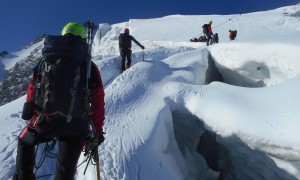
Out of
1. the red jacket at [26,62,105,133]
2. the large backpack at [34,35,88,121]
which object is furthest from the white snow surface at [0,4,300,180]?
the large backpack at [34,35,88,121]

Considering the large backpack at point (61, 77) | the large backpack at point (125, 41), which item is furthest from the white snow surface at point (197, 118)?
the large backpack at point (61, 77)

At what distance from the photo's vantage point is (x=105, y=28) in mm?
55156

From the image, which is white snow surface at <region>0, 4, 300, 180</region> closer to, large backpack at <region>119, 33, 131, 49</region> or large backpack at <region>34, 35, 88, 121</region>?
large backpack at <region>119, 33, 131, 49</region>

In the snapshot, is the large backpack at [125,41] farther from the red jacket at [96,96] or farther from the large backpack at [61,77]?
the large backpack at [61,77]

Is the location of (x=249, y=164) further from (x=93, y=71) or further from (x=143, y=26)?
(x=143, y=26)

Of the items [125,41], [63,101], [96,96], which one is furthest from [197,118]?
[125,41]

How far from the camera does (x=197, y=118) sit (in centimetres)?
777

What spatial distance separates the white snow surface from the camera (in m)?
5.87

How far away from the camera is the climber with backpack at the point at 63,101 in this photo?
359cm

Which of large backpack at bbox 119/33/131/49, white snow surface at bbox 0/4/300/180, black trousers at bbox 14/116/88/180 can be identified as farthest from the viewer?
large backpack at bbox 119/33/131/49

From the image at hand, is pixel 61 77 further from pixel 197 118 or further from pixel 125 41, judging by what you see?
pixel 125 41

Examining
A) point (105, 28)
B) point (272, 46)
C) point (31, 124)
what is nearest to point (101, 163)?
point (31, 124)

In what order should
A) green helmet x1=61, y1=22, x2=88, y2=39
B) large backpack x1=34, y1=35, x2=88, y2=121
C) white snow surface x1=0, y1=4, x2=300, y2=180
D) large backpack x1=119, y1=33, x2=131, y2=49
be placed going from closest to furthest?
large backpack x1=34, y1=35, x2=88, y2=121 < green helmet x1=61, y1=22, x2=88, y2=39 < white snow surface x1=0, y1=4, x2=300, y2=180 < large backpack x1=119, y1=33, x2=131, y2=49

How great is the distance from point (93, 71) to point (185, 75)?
21.7 feet
